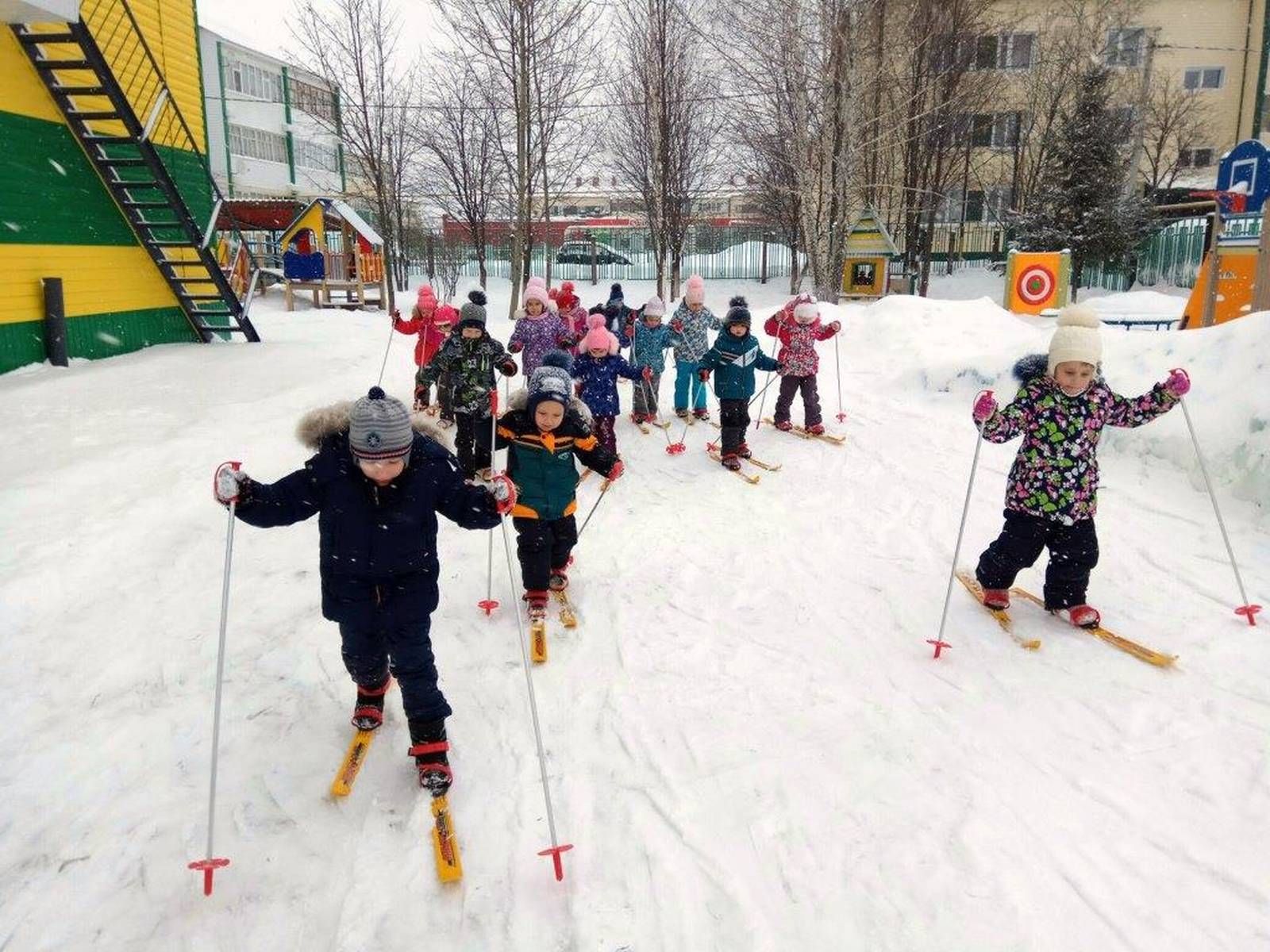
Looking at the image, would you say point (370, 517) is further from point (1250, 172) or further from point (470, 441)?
point (1250, 172)

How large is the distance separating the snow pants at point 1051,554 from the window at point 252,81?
130ft

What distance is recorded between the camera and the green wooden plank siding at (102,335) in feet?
33.8

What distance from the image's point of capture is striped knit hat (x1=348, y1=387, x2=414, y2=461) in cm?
302

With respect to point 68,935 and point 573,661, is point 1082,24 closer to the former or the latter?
point 573,661

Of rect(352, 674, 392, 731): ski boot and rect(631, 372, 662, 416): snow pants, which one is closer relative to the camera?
rect(352, 674, 392, 731): ski boot

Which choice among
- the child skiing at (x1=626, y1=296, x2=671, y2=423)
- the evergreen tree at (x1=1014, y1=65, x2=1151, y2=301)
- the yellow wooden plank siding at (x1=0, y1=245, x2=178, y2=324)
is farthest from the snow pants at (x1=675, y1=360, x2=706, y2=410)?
the evergreen tree at (x1=1014, y1=65, x2=1151, y2=301)

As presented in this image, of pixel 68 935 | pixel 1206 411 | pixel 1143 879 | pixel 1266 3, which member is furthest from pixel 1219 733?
pixel 1266 3

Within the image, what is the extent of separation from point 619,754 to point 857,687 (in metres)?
1.30

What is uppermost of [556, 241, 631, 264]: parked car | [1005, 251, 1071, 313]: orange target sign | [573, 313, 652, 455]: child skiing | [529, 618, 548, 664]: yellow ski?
[556, 241, 631, 264]: parked car

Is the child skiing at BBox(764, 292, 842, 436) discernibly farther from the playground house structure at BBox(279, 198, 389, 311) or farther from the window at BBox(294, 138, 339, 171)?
the window at BBox(294, 138, 339, 171)

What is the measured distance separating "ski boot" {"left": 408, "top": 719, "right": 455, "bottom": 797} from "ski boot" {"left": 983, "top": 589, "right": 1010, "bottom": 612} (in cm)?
323

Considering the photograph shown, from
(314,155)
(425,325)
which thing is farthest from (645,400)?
(314,155)

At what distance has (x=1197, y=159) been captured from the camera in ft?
120

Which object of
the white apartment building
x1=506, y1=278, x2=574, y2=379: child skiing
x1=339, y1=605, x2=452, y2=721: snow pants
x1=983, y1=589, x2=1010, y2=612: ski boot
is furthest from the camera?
the white apartment building
